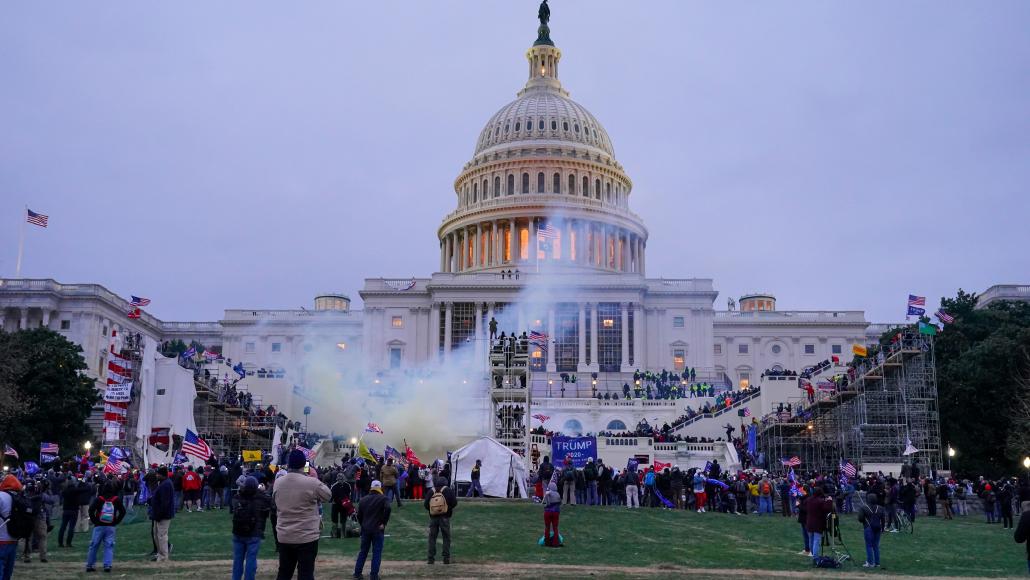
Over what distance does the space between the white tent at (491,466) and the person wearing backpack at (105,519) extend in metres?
19.6

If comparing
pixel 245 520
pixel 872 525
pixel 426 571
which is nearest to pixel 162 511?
pixel 245 520

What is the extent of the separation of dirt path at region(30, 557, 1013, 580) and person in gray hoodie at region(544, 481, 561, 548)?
2.72 meters

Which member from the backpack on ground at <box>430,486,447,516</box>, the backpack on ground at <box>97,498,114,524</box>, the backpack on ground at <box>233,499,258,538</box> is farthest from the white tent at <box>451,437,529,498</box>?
the backpack on ground at <box>233,499,258,538</box>

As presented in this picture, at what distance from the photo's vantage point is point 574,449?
130 ft

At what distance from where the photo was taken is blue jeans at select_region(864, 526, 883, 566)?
65.9 ft

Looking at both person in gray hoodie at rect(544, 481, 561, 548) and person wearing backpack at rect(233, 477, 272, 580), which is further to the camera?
person in gray hoodie at rect(544, 481, 561, 548)

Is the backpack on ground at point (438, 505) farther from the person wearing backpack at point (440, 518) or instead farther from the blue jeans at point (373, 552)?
the blue jeans at point (373, 552)

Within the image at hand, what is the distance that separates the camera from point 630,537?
24.7 m

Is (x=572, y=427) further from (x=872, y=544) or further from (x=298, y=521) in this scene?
(x=298, y=521)

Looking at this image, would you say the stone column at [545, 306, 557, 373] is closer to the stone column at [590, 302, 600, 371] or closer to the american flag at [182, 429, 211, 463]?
the stone column at [590, 302, 600, 371]

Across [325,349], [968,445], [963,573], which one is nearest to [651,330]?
[325,349]

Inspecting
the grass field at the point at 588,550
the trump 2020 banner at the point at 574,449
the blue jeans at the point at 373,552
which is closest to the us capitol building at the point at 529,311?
the trump 2020 banner at the point at 574,449

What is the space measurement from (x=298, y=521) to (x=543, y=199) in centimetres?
10492

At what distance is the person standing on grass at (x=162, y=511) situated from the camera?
18359mm
